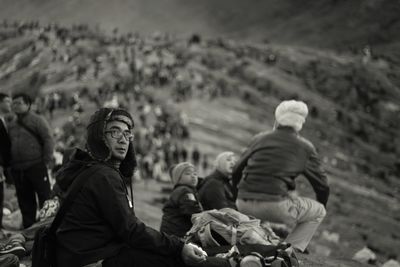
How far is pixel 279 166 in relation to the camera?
19.9 ft

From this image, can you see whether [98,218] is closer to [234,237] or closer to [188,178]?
[234,237]

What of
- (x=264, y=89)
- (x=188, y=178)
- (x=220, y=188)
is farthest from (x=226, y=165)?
(x=264, y=89)

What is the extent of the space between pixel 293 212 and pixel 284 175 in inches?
14.8

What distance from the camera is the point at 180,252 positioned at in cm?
435

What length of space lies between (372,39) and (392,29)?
6.53 metres

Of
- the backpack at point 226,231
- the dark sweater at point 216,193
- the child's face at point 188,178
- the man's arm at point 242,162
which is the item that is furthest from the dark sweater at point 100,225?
the dark sweater at point 216,193

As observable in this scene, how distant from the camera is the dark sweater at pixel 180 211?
19.8ft

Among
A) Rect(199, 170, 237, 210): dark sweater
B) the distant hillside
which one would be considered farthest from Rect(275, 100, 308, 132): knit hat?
the distant hillside

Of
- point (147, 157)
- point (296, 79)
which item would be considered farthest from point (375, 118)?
point (147, 157)

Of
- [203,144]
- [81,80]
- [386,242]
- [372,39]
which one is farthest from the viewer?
[372,39]

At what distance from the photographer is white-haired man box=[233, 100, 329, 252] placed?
607 cm

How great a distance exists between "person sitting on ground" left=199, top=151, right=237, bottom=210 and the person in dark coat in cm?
241

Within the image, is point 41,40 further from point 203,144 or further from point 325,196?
point 325,196

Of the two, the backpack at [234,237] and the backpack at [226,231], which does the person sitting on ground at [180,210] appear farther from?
the backpack at [226,231]
